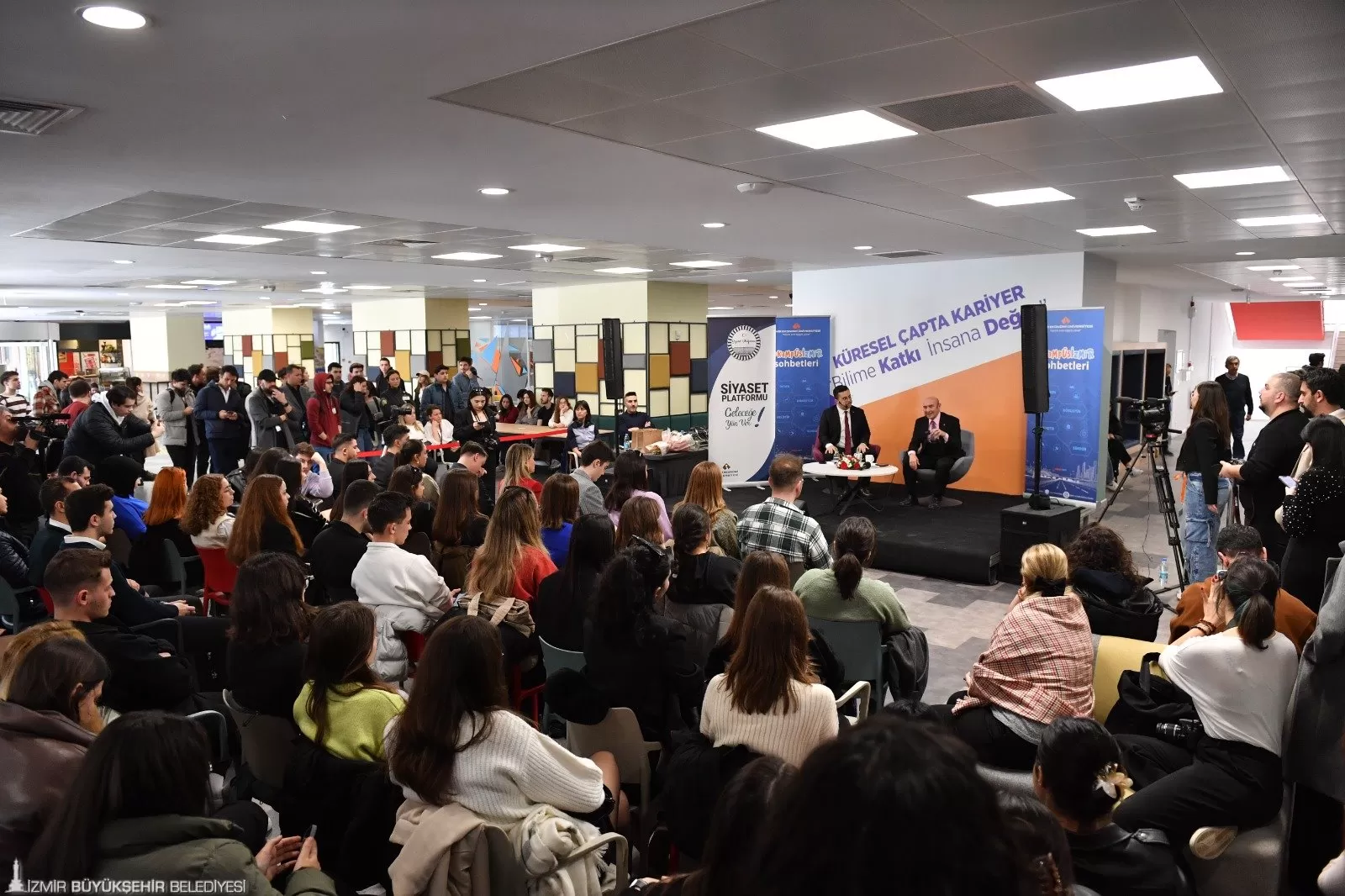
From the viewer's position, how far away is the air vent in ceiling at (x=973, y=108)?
11.4ft

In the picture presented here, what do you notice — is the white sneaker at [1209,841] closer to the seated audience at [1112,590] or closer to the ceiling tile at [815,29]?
the seated audience at [1112,590]

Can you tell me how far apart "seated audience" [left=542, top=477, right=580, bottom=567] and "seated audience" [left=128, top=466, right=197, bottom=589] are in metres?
1.99

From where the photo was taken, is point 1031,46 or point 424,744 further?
point 1031,46

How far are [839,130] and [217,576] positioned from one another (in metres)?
3.98

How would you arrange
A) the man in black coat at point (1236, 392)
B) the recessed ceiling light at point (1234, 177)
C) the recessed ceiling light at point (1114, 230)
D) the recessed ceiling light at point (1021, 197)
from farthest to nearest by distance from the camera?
the man in black coat at point (1236, 392), the recessed ceiling light at point (1114, 230), the recessed ceiling light at point (1021, 197), the recessed ceiling light at point (1234, 177)

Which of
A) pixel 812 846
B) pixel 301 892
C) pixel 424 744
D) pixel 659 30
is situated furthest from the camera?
pixel 659 30

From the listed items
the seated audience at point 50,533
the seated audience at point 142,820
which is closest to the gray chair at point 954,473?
the seated audience at point 50,533

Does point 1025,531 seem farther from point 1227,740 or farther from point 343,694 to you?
point 343,694

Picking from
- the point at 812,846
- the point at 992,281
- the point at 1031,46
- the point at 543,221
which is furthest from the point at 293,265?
the point at 812,846

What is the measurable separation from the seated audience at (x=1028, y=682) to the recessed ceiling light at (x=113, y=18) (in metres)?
3.45

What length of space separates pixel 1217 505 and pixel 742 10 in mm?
5111

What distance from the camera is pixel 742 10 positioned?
256 cm

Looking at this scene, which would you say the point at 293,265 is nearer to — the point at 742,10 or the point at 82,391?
the point at 82,391

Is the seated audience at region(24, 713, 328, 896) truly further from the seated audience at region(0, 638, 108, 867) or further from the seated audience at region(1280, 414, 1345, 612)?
the seated audience at region(1280, 414, 1345, 612)
